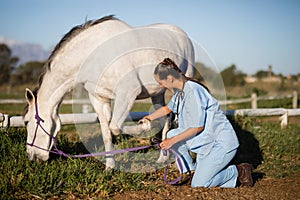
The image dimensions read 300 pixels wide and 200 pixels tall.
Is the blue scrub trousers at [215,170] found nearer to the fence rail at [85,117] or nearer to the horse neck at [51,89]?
the horse neck at [51,89]

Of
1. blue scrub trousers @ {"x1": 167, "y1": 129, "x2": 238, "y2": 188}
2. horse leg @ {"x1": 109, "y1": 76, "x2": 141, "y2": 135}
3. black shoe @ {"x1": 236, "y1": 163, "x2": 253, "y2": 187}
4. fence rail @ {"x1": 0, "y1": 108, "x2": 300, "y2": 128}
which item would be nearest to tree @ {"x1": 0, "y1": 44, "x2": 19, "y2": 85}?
fence rail @ {"x1": 0, "y1": 108, "x2": 300, "y2": 128}

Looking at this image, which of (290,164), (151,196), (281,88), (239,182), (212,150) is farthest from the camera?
(281,88)

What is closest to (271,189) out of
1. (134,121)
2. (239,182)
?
(239,182)

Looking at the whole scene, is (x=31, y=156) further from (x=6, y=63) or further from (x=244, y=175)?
(x=6, y=63)

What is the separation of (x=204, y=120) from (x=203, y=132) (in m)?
0.16

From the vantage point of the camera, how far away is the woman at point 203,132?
371 centimetres

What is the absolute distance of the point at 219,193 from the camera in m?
3.72

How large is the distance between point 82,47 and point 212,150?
2.14 metres

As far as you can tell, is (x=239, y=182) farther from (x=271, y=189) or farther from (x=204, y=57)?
(x=204, y=57)

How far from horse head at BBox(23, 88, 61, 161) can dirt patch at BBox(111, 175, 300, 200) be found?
1330 mm

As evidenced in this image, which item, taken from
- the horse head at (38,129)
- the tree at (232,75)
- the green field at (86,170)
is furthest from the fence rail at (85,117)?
the tree at (232,75)

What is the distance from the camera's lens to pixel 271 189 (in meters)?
4.05

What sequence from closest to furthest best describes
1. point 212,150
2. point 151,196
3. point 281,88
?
point 151,196 → point 212,150 → point 281,88

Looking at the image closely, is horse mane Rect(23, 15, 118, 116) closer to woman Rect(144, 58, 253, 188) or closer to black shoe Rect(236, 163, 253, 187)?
woman Rect(144, 58, 253, 188)
